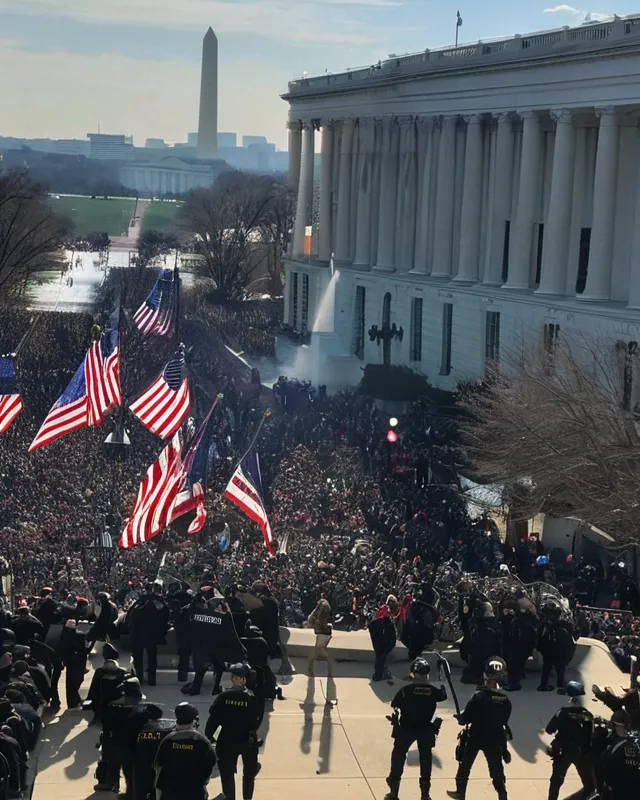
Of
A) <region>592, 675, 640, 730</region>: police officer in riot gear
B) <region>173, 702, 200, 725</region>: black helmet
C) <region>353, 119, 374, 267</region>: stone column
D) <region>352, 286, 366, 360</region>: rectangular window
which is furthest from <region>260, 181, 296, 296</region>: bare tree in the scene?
<region>173, 702, 200, 725</region>: black helmet

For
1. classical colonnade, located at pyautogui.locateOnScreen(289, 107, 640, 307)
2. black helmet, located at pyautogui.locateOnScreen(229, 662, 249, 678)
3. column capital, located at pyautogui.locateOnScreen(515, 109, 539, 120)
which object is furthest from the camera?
column capital, located at pyautogui.locateOnScreen(515, 109, 539, 120)

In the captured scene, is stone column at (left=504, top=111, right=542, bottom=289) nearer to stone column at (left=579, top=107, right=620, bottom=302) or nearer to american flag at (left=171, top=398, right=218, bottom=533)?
stone column at (left=579, top=107, right=620, bottom=302)

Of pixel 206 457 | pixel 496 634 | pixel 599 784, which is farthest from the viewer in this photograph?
pixel 206 457

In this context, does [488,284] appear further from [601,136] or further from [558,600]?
[558,600]

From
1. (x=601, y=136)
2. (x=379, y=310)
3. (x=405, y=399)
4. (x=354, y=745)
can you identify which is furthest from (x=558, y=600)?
(x=379, y=310)

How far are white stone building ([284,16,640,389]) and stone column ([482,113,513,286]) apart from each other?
54 millimetres

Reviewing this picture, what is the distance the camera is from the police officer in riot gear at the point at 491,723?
581 inches

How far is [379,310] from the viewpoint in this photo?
2756 inches

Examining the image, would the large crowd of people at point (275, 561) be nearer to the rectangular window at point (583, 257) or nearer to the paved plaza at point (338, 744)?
the paved plaza at point (338, 744)

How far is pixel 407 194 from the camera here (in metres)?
67.8

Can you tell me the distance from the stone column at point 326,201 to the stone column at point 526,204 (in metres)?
25.0

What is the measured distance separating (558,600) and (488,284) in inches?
1496

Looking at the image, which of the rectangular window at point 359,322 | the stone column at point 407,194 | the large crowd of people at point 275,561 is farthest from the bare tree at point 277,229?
the large crowd of people at point 275,561

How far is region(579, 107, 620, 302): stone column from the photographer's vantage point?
49812 millimetres
